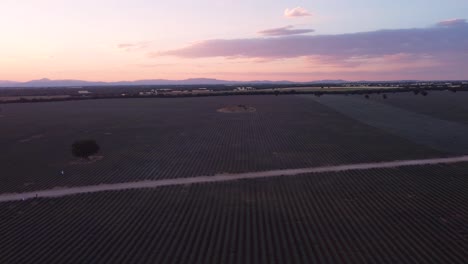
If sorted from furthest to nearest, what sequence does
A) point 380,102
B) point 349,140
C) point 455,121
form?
point 380,102, point 455,121, point 349,140

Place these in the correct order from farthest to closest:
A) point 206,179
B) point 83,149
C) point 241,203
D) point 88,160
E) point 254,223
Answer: point 88,160
point 83,149
point 206,179
point 241,203
point 254,223

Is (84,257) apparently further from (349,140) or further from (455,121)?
(455,121)

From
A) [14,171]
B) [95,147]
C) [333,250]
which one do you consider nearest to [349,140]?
[95,147]

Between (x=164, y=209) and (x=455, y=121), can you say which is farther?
(x=455, y=121)

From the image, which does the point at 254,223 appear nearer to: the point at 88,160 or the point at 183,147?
the point at 88,160

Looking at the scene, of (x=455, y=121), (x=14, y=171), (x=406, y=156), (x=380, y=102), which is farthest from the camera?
(x=380, y=102)

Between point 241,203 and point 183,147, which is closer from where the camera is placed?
point 241,203

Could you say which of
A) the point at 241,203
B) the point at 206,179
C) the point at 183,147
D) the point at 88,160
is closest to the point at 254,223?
the point at 241,203

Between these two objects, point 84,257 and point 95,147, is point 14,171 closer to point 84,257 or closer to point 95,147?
point 95,147

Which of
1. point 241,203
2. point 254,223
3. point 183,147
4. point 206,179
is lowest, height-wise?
point 183,147
